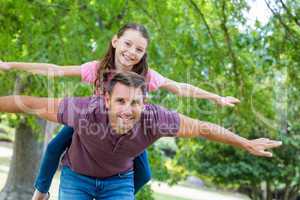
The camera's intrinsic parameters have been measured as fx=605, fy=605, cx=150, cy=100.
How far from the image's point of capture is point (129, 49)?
381cm

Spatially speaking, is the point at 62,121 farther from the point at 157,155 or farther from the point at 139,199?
the point at 157,155

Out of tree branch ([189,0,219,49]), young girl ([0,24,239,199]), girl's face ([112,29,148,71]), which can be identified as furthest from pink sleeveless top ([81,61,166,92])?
tree branch ([189,0,219,49])

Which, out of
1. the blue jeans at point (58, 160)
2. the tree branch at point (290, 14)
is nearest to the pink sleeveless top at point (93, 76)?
the blue jeans at point (58, 160)

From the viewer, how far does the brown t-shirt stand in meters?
3.19

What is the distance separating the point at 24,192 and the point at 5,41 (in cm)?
518

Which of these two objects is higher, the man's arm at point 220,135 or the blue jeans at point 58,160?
the man's arm at point 220,135

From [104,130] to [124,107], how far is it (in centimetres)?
18

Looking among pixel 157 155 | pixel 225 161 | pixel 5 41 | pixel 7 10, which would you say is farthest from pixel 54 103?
pixel 225 161

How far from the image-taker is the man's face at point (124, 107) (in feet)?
10.3

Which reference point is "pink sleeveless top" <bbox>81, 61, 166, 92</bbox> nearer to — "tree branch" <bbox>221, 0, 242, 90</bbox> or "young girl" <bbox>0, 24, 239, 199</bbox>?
"young girl" <bbox>0, 24, 239, 199</bbox>

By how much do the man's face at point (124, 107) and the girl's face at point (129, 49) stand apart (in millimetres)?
640

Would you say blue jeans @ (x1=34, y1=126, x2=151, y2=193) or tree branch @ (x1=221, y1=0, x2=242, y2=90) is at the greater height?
tree branch @ (x1=221, y1=0, x2=242, y2=90)

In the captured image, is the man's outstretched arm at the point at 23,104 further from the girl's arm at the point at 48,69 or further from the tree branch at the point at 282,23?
the tree branch at the point at 282,23

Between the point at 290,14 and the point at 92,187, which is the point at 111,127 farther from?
the point at 290,14
